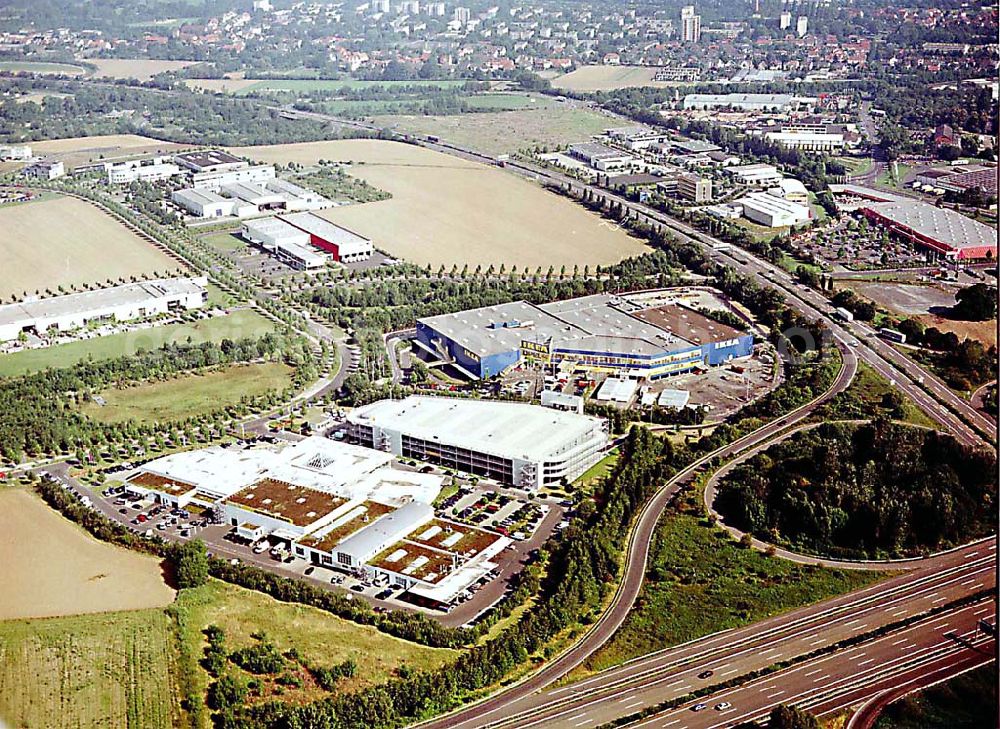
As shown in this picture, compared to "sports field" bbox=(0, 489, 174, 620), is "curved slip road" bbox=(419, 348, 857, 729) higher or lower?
lower

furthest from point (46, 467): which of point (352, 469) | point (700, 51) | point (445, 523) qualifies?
point (700, 51)

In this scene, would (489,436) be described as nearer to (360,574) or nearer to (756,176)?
(360,574)

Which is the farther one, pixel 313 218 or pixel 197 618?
pixel 313 218

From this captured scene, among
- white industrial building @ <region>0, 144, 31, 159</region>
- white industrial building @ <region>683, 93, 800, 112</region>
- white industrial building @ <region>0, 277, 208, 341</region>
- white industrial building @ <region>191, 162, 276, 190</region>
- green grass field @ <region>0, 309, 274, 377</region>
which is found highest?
white industrial building @ <region>683, 93, 800, 112</region>

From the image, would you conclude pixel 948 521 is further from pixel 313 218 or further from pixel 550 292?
pixel 313 218

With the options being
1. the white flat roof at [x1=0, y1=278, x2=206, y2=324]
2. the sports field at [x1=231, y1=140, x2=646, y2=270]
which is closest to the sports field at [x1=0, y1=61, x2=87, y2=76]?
the sports field at [x1=231, y1=140, x2=646, y2=270]

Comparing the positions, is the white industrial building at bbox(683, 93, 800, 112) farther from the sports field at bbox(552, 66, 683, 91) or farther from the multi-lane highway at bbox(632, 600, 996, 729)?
the multi-lane highway at bbox(632, 600, 996, 729)

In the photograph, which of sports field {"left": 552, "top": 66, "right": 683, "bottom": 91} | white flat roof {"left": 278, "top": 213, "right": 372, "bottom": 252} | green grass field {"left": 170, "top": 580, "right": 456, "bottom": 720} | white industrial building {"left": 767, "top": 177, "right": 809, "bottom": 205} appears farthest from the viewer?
sports field {"left": 552, "top": 66, "right": 683, "bottom": 91}
